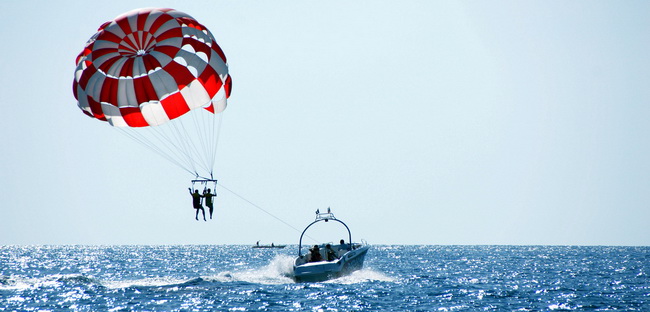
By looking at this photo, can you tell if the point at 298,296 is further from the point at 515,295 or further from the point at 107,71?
the point at 107,71

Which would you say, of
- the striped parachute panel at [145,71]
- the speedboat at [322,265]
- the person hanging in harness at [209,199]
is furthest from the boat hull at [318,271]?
the striped parachute panel at [145,71]

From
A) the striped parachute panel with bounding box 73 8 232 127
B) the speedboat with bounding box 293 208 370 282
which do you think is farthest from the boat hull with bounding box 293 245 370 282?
the striped parachute panel with bounding box 73 8 232 127

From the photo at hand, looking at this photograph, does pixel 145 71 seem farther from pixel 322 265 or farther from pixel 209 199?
pixel 322 265

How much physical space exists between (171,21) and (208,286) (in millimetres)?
13830

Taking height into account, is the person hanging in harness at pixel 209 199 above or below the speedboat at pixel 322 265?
above

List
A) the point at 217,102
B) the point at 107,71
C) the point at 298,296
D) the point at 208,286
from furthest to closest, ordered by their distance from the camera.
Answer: the point at 208,286, the point at 298,296, the point at 217,102, the point at 107,71

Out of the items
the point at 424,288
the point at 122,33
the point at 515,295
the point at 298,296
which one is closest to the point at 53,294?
the point at 298,296

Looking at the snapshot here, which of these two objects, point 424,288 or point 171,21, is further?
point 424,288

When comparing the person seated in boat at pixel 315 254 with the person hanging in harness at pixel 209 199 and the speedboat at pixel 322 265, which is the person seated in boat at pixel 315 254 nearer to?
the speedboat at pixel 322 265

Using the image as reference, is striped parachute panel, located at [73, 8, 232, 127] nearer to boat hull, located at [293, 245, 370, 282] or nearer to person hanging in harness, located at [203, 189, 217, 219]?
person hanging in harness, located at [203, 189, 217, 219]

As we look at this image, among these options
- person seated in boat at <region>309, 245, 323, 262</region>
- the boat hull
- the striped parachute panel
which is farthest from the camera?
person seated in boat at <region>309, 245, 323, 262</region>

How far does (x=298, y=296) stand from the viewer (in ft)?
88.9

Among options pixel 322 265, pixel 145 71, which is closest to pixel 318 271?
pixel 322 265

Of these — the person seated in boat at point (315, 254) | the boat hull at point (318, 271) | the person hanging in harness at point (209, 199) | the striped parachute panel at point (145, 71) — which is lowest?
the boat hull at point (318, 271)
